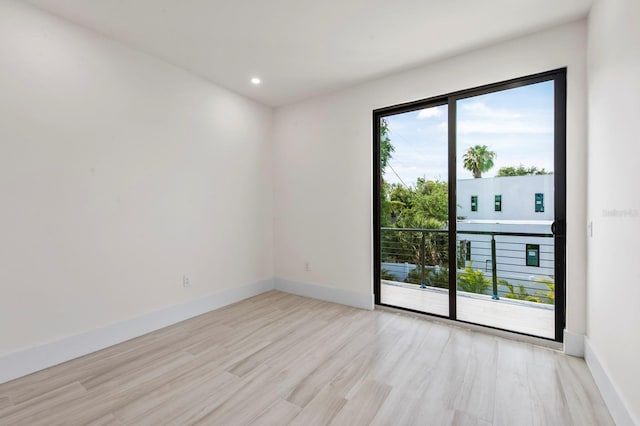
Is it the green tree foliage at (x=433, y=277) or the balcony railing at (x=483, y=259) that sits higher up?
the balcony railing at (x=483, y=259)

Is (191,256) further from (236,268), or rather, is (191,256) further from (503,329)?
(503,329)

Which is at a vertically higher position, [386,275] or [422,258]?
[422,258]

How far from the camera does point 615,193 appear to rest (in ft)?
5.32

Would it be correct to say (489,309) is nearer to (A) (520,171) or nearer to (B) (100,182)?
(A) (520,171)

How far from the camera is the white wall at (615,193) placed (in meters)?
1.38

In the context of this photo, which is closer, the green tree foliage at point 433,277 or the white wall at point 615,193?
the white wall at point 615,193

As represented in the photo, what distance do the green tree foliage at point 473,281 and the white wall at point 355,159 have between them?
67 cm

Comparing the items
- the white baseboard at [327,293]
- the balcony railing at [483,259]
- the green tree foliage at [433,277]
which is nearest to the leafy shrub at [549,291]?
the balcony railing at [483,259]

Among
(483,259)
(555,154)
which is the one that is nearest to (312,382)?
(483,259)

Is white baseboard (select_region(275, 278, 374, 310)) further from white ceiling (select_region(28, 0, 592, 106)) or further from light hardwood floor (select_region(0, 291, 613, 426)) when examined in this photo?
white ceiling (select_region(28, 0, 592, 106))

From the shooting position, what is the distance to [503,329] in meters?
2.60

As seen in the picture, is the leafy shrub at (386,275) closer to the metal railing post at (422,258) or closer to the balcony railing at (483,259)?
the balcony railing at (483,259)

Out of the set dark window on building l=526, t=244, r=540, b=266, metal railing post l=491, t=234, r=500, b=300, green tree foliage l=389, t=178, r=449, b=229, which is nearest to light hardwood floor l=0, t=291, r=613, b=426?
metal railing post l=491, t=234, r=500, b=300

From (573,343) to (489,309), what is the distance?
82 centimetres
